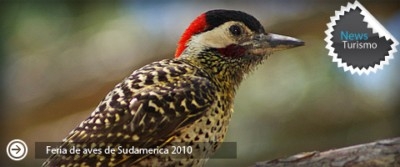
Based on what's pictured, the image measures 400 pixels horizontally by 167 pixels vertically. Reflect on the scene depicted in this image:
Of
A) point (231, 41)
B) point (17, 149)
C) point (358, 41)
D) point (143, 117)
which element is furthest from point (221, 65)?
point (17, 149)

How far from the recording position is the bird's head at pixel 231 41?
1538mm

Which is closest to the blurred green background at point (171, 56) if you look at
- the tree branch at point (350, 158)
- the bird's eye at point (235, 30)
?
the bird's eye at point (235, 30)

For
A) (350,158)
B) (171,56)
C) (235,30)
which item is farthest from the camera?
(171,56)

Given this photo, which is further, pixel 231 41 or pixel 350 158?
pixel 231 41

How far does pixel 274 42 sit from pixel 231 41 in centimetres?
11

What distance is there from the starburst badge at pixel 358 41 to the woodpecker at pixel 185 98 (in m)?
0.15

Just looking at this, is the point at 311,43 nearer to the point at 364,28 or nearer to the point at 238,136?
the point at 364,28

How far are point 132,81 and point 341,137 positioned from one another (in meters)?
0.60

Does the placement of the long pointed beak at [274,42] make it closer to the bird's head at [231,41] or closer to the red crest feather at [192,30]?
the bird's head at [231,41]

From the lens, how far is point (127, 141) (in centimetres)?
143

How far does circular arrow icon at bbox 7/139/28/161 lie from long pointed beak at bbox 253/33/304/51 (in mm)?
679

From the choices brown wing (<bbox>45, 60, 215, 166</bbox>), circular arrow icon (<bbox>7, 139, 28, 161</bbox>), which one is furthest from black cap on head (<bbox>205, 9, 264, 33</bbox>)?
circular arrow icon (<bbox>7, 139, 28, 161</bbox>)

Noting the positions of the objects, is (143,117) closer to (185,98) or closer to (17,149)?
(185,98)

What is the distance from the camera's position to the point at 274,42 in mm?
1560
